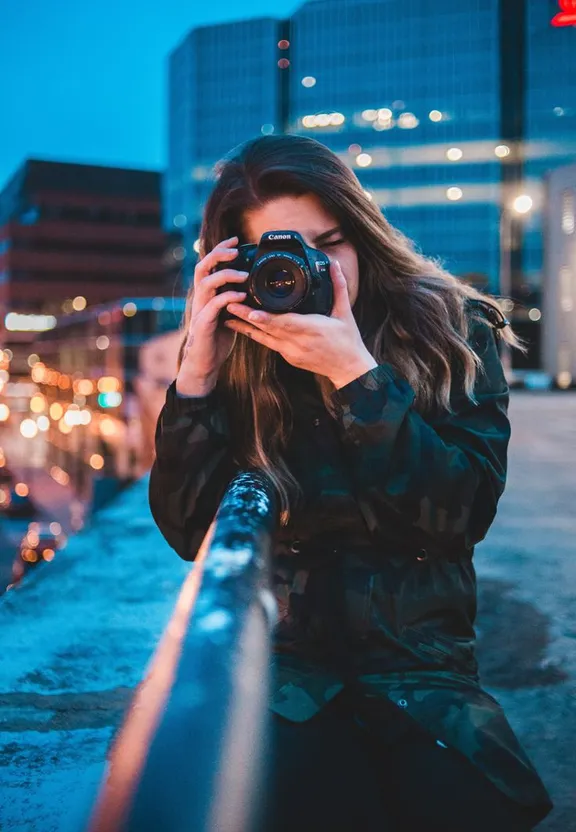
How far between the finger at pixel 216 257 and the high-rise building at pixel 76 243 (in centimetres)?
7617

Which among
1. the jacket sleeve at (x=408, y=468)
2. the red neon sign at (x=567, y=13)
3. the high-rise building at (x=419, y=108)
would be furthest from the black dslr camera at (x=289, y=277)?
the high-rise building at (x=419, y=108)

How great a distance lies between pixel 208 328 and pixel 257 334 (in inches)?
3.7

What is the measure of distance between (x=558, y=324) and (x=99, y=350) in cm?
2330

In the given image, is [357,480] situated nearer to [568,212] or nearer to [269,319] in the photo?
[269,319]

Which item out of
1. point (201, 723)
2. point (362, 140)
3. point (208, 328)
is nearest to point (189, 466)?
point (208, 328)

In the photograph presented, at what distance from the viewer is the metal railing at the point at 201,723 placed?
567 mm

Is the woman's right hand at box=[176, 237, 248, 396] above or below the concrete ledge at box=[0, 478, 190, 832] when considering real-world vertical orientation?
above

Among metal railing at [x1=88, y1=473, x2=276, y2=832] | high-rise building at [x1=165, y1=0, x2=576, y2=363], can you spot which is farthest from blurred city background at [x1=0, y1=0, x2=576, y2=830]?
metal railing at [x1=88, y1=473, x2=276, y2=832]

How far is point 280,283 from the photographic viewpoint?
124 cm

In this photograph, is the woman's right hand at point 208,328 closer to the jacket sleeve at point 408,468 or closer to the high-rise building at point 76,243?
the jacket sleeve at point 408,468

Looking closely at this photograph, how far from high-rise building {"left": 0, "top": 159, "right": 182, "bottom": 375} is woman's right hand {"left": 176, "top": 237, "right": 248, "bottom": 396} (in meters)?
76.2

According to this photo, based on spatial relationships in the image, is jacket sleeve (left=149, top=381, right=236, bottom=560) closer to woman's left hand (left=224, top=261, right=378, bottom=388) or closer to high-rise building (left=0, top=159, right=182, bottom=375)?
woman's left hand (left=224, top=261, right=378, bottom=388)

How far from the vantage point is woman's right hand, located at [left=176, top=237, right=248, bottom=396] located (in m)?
1.32

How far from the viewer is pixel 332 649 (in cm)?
126
